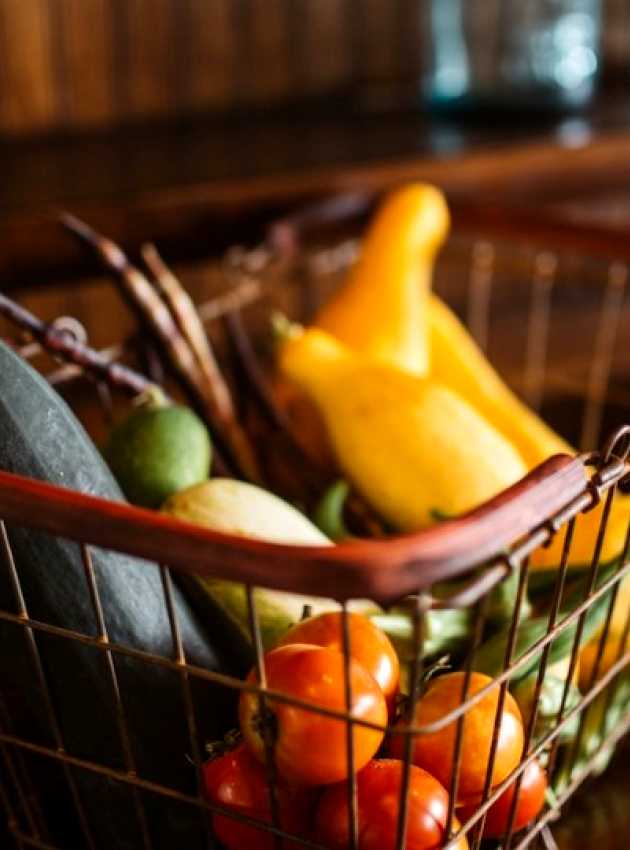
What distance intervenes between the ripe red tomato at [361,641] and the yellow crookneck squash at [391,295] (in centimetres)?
35

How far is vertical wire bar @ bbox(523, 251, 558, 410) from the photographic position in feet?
3.36

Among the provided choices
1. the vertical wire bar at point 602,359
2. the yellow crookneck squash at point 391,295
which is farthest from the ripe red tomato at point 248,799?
the vertical wire bar at point 602,359

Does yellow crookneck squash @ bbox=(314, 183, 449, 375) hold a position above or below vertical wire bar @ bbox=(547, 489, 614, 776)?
above

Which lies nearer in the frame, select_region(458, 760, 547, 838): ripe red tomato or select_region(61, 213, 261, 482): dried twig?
select_region(458, 760, 547, 838): ripe red tomato

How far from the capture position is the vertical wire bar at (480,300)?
4.17 feet

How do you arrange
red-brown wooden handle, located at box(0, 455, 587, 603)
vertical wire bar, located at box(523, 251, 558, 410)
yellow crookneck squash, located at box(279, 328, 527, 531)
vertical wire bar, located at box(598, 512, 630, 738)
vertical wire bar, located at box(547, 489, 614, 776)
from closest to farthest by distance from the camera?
1. red-brown wooden handle, located at box(0, 455, 587, 603)
2. vertical wire bar, located at box(547, 489, 614, 776)
3. vertical wire bar, located at box(598, 512, 630, 738)
4. yellow crookneck squash, located at box(279, 328, 527, 531)
5. vertical wire bar, located at box(523, 251, 558, 410)

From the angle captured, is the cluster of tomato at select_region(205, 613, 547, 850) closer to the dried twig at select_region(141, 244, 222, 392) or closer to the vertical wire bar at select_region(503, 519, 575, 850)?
the vertical wire bar at select_region(503, 519, 575, 850)

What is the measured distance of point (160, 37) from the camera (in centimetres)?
122

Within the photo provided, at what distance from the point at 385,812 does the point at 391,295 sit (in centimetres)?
46

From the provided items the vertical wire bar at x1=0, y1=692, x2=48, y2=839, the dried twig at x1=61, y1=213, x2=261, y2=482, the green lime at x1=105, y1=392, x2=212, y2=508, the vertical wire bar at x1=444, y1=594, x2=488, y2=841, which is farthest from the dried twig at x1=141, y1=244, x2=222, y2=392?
the vertical wire bar at x1=444, y1=594, x2=488, y2=841

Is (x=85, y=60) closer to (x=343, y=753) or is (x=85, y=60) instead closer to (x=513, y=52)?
(x=513, y=52)

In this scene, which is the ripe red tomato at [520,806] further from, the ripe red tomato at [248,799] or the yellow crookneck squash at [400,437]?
the yellow crookneck squash at [400,437]

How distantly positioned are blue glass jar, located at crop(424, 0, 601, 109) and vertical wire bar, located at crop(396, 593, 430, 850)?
1079 mm

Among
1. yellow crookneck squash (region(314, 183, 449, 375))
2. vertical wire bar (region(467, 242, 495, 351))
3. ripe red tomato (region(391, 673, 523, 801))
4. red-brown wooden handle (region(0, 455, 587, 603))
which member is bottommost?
ripe red tomato (region(391, 673, 523, 801))
